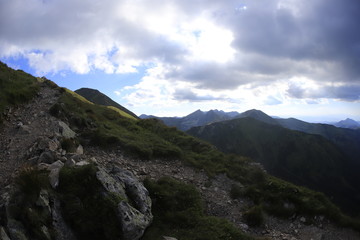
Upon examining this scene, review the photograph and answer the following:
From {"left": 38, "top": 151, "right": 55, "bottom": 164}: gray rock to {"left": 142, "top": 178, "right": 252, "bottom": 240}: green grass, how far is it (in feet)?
17.4

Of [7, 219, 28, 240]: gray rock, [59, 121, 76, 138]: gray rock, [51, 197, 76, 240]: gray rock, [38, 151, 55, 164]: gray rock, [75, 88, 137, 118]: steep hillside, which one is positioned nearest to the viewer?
[7, 219, 28, 240]: gray rock

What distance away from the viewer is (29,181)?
8305 millimetres

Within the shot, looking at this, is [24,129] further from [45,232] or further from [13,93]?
[45,232]

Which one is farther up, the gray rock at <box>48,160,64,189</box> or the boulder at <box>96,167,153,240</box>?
the gray rock at <box>48,160,64,189</box>

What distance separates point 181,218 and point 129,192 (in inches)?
117

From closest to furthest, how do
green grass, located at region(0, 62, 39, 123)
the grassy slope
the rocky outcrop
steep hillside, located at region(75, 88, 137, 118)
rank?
the rocky outcrop, the grassy slope, green grass, located at region(0, 62, 39, 123), steep hillside, located at region(75, 88, 137, 118)

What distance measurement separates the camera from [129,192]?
439 inches

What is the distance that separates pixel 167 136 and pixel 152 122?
5.30 meters

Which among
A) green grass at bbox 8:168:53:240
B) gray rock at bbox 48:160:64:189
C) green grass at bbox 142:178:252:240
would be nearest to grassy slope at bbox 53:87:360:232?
green grass at bbox 142:178:252:240

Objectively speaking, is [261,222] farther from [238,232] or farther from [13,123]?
[13,123]

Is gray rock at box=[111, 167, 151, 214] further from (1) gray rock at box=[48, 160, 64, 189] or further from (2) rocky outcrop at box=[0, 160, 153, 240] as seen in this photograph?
(1) gray rock at box=[48, 160, 64, 189]

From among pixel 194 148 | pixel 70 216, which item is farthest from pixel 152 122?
pixel 70 216

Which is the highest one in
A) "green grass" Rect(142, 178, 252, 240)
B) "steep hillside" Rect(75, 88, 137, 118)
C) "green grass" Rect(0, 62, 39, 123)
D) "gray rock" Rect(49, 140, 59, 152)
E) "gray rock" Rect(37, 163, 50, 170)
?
"steep hillside" Rect(75, 88, 137, 118)

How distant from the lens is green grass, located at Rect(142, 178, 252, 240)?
10.3m
